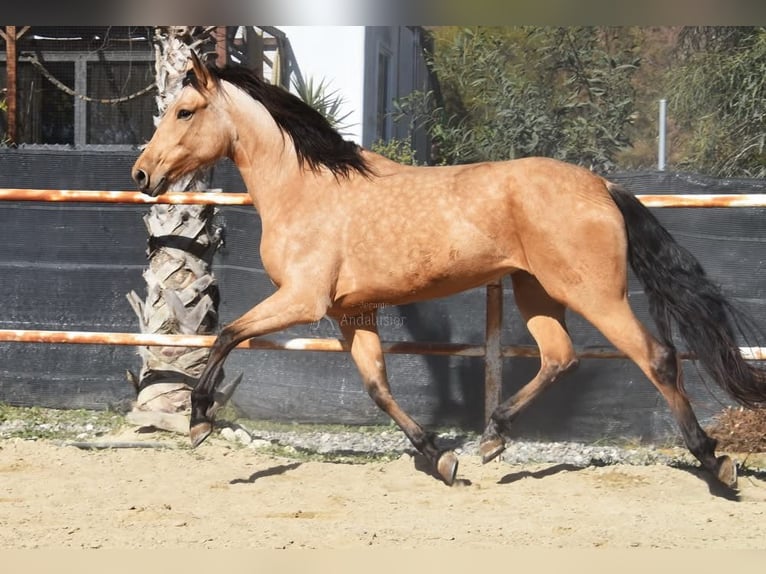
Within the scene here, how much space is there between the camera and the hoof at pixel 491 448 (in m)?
4.82

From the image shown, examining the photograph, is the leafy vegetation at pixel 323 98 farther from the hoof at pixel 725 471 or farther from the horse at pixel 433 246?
the hoof at pixel 725 471

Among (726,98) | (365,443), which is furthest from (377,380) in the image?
(726,98)

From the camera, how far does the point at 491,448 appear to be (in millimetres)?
4824

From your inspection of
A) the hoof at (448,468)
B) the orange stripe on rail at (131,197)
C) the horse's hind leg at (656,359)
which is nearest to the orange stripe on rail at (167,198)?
the orange stripe on rail at (131,197)

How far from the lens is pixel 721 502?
14.6ft

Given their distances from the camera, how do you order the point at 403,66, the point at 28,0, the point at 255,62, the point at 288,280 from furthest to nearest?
the point at 403,66
the point at 255,62
the point at 288,280
the point at 28,0

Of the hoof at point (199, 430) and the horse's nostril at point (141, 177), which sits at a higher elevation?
the horse's nostril at point (141, 177)

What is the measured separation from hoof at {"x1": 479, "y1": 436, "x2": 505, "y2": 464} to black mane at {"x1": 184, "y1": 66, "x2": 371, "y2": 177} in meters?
1.39

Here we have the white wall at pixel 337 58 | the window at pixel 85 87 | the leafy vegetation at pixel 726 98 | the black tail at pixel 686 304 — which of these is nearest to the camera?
the black tail at pixel 686 304

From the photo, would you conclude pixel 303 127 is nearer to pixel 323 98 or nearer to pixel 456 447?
pixel 456 447

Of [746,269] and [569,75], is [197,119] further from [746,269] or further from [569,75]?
[569,75]

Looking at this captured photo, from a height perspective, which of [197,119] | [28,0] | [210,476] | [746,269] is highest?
[28,0]

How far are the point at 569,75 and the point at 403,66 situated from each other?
5138 mm

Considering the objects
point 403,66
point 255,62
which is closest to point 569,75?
point 255,62
